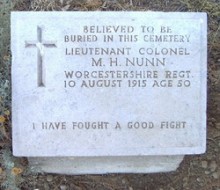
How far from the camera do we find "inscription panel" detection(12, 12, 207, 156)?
10.1 ft

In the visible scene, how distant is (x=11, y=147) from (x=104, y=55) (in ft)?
2.48

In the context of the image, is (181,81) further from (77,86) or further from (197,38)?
(77,86)

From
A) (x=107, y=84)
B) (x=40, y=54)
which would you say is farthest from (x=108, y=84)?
(x=40, y=54)

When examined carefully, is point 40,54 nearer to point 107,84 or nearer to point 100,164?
point 107,84

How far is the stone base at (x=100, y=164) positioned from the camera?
3189 millimetres

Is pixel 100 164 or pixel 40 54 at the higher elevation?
pixel 40 54

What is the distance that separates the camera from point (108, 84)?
3.09m

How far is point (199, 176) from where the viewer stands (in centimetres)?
329

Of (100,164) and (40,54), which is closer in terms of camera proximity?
(40,54)

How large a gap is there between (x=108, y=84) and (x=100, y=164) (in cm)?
48

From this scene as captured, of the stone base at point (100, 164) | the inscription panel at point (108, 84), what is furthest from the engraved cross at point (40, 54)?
the stone base at point (100, 164)

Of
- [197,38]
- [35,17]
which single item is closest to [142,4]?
[197,38]

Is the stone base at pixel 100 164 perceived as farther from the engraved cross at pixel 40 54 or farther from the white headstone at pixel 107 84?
the engraved cross at pixel 40 54

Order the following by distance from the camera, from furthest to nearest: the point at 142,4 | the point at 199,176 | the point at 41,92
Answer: the point at 142,4 → the point at 199,176 → the point at 41,92
